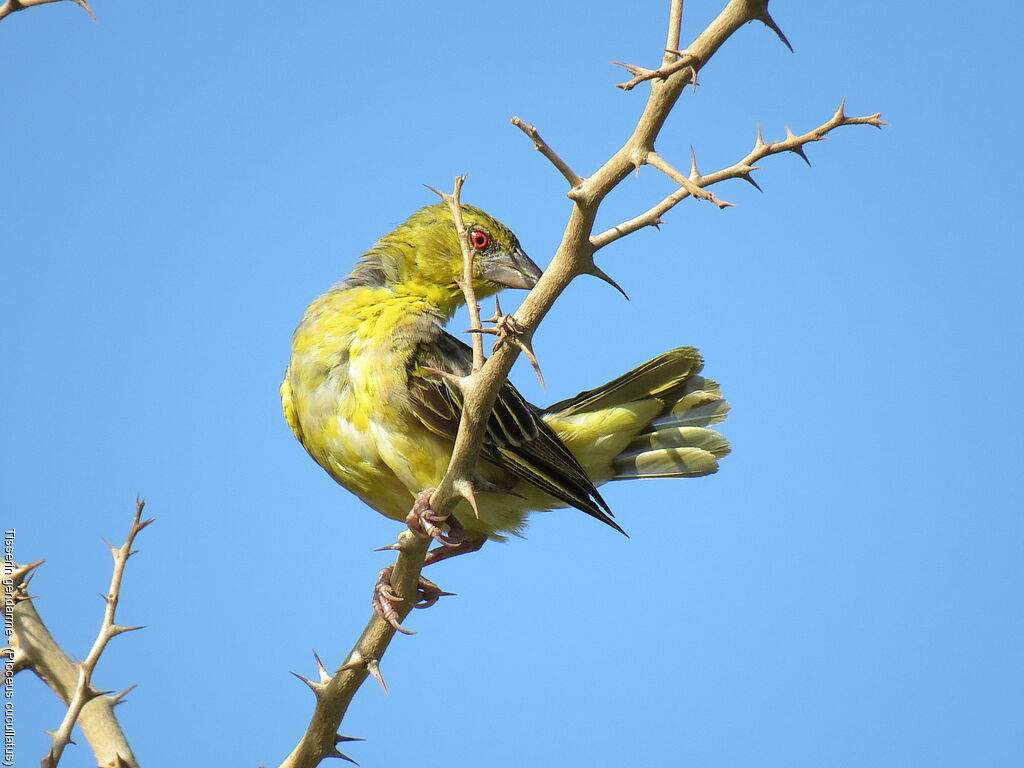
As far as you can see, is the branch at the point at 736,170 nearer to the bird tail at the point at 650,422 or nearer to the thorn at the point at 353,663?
the thorn at the point at 353,663

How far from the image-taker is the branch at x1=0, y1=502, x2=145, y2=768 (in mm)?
3301

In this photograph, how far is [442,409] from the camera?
4.84 meters

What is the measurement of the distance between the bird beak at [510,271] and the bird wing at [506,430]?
2.70ft

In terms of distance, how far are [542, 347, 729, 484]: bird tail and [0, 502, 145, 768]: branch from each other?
3.00 metres

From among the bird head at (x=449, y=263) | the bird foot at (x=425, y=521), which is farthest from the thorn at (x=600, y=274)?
the bird head at (x=449, y=263)

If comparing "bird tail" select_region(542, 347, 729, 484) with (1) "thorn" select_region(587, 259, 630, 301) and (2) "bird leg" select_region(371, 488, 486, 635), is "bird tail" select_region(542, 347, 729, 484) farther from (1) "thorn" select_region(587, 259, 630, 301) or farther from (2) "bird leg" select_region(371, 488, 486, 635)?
(1) "thorn" select_region(587, 259, 630, 301)

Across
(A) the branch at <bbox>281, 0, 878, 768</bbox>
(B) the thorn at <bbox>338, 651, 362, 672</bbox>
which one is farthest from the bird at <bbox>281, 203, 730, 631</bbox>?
(A) the branch at <bbox>281, 0, 878, 768</bbox>

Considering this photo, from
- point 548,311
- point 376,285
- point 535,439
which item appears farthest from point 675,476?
point 548,311

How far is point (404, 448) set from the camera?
4812 mm

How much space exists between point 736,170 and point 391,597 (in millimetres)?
2290

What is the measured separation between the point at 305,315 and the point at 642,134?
337 centimetres

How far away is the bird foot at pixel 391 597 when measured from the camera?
4055 millimetres

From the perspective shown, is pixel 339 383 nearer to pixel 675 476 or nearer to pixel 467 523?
pixel 467 523

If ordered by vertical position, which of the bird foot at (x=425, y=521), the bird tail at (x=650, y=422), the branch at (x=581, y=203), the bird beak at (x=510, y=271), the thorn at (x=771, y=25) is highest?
the bird beak at (x=510, y=271)
